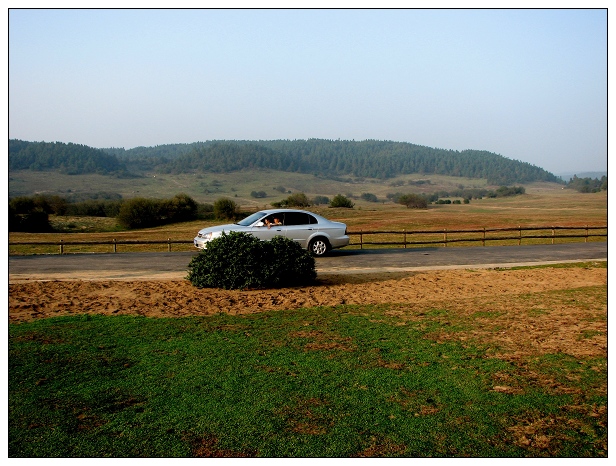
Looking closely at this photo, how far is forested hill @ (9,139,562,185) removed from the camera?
469 ft

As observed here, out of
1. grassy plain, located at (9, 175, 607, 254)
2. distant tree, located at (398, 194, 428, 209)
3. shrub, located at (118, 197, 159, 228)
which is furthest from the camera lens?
distant tree, located at (398, 194, 428, 209)

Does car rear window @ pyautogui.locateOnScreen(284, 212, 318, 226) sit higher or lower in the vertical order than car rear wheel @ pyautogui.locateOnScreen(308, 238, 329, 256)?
higher

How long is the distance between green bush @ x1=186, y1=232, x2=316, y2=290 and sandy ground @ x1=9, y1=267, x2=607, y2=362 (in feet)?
1.08

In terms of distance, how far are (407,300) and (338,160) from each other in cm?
14598

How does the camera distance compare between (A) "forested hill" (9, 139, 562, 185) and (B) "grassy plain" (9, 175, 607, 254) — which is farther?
(A) "forested hill" (9, 139, 562, 185)

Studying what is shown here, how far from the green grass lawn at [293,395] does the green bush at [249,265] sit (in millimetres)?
4160

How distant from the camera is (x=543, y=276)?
16016 millimetres

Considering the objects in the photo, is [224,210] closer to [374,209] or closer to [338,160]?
[374,209]

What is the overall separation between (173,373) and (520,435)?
402 cm

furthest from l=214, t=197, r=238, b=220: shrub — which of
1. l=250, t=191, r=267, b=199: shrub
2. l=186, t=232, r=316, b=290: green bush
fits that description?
l=250, t=191, r=267, b=199: shrub

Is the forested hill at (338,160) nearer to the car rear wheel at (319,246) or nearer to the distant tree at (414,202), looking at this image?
the distant tree at (414,202)

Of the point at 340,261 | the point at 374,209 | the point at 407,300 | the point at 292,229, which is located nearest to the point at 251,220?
the point at 292,229

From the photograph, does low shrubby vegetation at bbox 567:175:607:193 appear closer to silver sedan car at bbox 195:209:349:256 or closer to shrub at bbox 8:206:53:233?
shrub at bbox 8:206:53:233

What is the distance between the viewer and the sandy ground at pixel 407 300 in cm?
933
